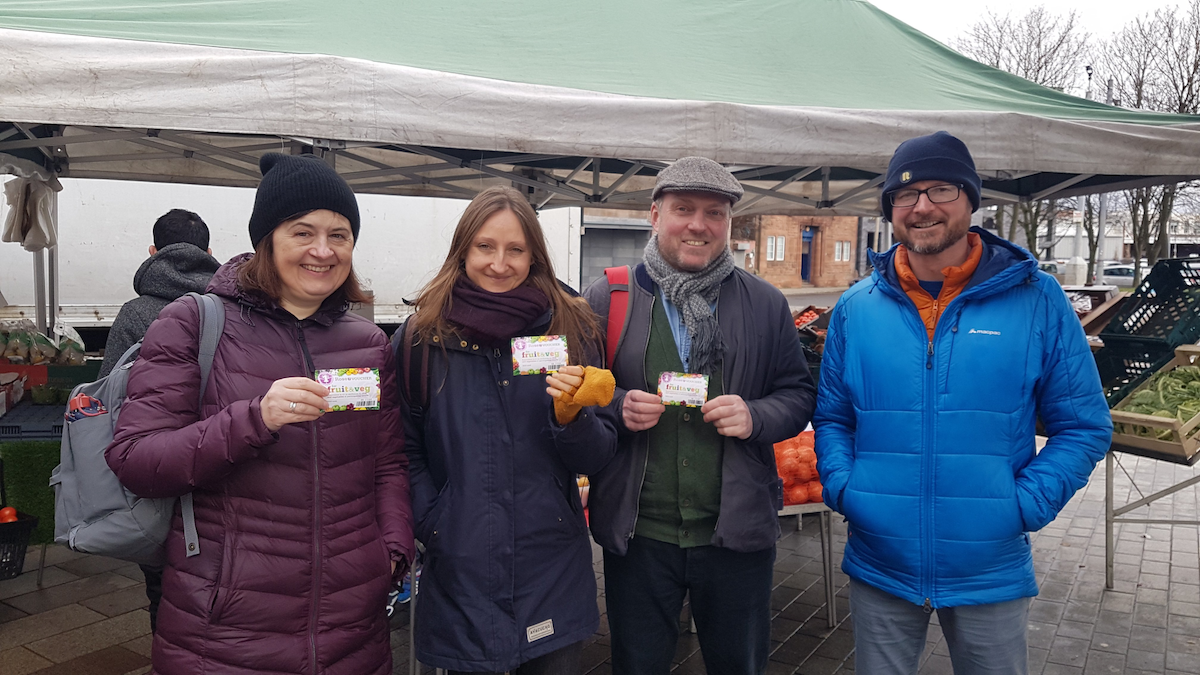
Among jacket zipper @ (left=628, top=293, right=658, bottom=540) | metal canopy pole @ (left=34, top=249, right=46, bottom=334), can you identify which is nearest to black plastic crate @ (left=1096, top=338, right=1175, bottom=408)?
jacket zipper @ (left=628, top=293, right=658, bottom=540)

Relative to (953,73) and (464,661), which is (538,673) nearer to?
(464,661)

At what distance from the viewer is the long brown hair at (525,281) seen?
2074 mm

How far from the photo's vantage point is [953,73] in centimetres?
505

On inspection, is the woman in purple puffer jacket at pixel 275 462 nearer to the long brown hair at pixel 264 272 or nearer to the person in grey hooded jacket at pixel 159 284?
the long brown hair at pixel 264 272

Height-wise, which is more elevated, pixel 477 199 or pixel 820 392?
pixel 477 199

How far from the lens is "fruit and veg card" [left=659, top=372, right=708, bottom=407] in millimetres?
2109

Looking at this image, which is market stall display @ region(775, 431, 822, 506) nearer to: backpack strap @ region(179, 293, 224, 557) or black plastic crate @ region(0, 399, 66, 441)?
backpack strap @ region(179, 293, 224, 557)

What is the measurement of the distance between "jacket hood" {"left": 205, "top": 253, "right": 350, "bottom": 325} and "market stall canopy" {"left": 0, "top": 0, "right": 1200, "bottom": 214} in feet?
3.33

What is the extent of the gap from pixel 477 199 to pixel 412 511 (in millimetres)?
851

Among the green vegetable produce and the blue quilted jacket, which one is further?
the green vegetable produce

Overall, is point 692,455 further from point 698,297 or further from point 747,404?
point 698,297

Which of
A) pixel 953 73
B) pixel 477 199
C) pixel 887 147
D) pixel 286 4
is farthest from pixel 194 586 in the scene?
pixel 953 73

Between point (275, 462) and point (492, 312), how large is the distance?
63cm

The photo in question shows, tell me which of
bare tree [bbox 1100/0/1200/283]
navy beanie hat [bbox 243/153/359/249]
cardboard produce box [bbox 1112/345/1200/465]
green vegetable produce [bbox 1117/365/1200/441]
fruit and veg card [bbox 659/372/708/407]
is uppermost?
bare tree [bbox 1100/0/1200/283]
